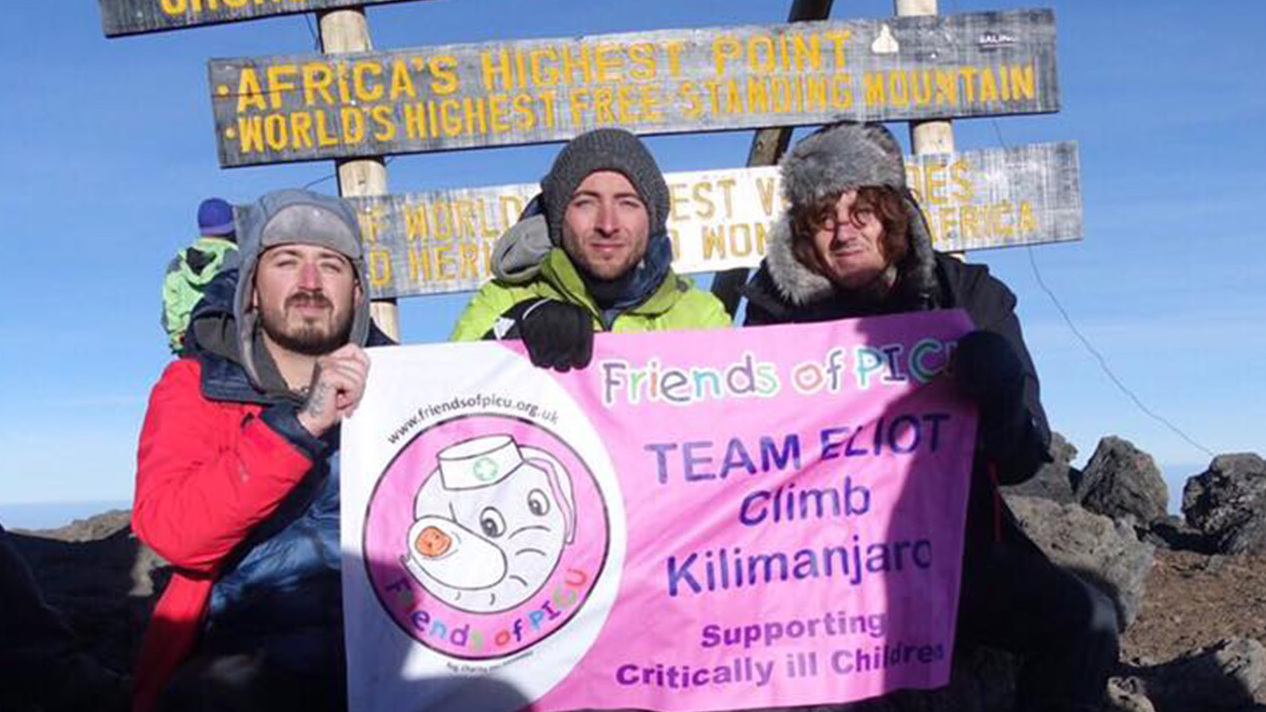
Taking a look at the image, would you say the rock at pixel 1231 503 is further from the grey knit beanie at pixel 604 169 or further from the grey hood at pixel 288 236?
the grey hood at pixel 288 236

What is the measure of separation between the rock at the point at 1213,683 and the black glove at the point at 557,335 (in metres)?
3.75

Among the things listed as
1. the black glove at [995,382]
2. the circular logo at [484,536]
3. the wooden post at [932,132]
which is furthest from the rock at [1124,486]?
the circular logo at [484,536]

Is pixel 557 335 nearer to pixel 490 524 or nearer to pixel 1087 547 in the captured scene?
pixel 490 524

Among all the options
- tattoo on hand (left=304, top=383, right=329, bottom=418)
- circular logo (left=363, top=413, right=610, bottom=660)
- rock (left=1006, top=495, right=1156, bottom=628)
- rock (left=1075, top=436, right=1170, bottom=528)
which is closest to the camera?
tattoo on hand (left=304, top=383, right=329, bottom=418)

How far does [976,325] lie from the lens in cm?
496

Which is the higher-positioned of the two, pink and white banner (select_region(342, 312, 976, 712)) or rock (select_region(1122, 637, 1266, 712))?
pink and white banner (select_region(342, 312, 976, 712))

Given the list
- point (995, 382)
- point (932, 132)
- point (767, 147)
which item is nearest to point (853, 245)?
point (995, 382)

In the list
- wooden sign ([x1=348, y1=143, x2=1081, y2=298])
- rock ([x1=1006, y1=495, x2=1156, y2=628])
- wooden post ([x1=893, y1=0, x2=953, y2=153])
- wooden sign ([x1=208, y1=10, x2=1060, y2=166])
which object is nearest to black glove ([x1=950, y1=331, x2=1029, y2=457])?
rock ([x1=1006, y1=495, x2=1156, y2=628])

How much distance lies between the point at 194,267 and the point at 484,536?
21.9ft

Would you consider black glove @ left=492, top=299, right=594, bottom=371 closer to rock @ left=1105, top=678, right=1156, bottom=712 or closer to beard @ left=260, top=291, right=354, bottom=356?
beard @ left=260, top=291, right=354, bottom=356

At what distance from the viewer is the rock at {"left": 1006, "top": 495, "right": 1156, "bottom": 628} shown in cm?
754

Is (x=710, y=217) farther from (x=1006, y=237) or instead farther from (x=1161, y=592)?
(x=1161, y=592)

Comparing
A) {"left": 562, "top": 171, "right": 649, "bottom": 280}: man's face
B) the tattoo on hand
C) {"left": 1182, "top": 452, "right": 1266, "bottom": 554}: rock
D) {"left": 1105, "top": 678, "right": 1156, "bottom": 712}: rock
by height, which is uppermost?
{"left": 562, "top": 171, "right": 649, "bottom": 280}: man's face

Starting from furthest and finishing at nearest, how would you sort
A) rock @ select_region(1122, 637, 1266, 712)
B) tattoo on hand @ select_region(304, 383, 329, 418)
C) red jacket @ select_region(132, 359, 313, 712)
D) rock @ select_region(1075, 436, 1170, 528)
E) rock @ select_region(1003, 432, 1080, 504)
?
rock @ select_region(1075, 436, 1170, 528) < rock @ select_region(1003, 432, 1080, 504) < rock @ select_region(1122, 637, 1266, 712) < tattoo on hand @ select_region(304, 383, 329, 418) < red jacket @ select_region(132, 359, 313, 712)
